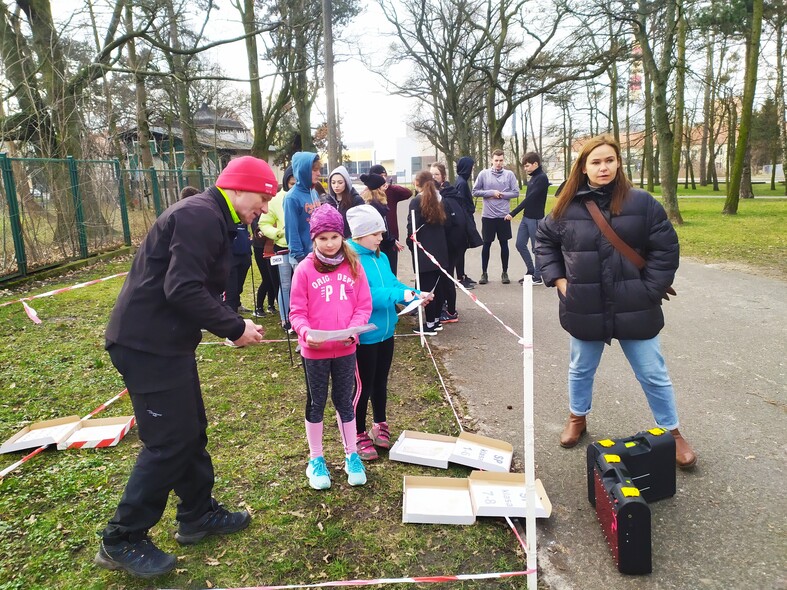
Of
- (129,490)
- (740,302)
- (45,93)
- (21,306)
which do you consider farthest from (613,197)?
(45,93)

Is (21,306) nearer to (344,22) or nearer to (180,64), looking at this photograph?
(180,64)

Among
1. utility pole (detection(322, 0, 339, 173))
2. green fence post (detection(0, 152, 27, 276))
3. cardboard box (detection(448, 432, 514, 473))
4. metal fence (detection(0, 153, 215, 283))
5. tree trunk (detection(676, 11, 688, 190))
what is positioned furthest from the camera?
tree trunk (detection(676, 11, 688, 190))

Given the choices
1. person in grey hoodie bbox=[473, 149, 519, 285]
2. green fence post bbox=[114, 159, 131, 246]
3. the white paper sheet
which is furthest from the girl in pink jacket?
green fence post bbox=[114, 159, 131, 246]

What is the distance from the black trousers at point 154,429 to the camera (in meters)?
2.62

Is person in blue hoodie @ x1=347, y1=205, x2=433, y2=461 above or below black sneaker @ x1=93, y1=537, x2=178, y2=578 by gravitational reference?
above

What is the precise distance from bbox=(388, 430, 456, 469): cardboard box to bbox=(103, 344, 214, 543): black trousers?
1.49 meters

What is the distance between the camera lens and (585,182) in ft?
11.7

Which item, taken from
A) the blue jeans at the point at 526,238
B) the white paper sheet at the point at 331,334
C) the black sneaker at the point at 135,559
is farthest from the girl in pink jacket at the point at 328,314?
the blue jeans at the point at 526,238

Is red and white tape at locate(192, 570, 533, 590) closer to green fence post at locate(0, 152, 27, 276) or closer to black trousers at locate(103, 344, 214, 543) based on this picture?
black trousers at locate(103, 344, 214, 543)

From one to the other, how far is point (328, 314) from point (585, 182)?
6.00 feet

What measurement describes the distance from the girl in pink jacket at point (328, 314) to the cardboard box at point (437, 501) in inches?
Answer: 15.0

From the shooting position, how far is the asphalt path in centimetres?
270

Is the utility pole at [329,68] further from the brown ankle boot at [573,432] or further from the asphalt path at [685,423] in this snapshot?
the brown ankle boot at [573,432]

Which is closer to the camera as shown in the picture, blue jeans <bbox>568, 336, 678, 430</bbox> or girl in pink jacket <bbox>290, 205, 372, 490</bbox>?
Result: girl in pink jacket <bbox>290, 205, 372, 490</bbox>
